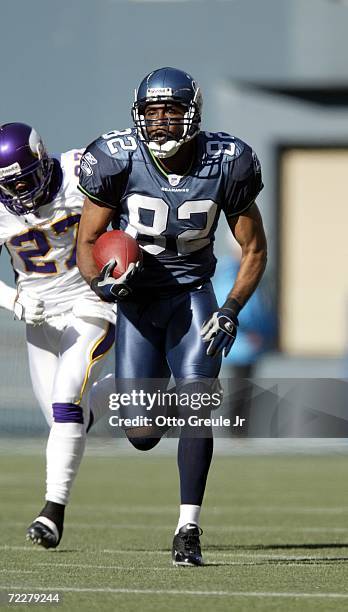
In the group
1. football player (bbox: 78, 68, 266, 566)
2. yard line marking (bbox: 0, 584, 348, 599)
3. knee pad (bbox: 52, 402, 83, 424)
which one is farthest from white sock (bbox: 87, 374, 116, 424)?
yard line marking (bbox: 0, 584, 348, 599)

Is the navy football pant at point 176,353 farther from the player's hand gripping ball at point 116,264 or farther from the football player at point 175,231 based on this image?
the player's hand gripping ball at point 116,264

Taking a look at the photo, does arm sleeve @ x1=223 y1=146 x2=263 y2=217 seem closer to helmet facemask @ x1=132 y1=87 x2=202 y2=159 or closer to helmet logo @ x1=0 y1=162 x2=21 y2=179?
helmet facemask @ x1=132 y1=87 x2=202 y2=159

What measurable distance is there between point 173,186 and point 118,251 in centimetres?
34

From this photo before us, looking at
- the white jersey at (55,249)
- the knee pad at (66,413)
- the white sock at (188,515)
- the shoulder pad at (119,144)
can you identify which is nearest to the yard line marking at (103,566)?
the white sock at (188,515)

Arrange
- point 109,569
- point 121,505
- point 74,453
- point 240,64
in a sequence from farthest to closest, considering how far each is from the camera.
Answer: point 240,64, point 121,505, point 74,453, point 109,569

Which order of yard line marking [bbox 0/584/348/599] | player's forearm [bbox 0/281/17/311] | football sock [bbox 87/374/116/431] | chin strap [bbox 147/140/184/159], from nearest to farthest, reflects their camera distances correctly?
yard line marking [bbox 0/584/348/599] → chin strap [bbox 147/140/184/159] → player's forearm [bbox 0/281/17/311] → football sock [bbox 87/374/116/431]

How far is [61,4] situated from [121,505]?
11217mm

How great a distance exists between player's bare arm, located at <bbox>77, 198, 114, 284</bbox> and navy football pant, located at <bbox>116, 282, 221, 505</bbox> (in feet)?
0.74

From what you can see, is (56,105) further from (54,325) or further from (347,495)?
(54,325)

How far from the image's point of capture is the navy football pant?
5992 mm

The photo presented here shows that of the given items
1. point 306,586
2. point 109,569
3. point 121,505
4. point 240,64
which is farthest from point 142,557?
point 240,64

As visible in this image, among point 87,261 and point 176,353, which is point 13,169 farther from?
point 176,353

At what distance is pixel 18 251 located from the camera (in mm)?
6836

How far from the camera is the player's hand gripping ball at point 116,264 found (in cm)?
603
